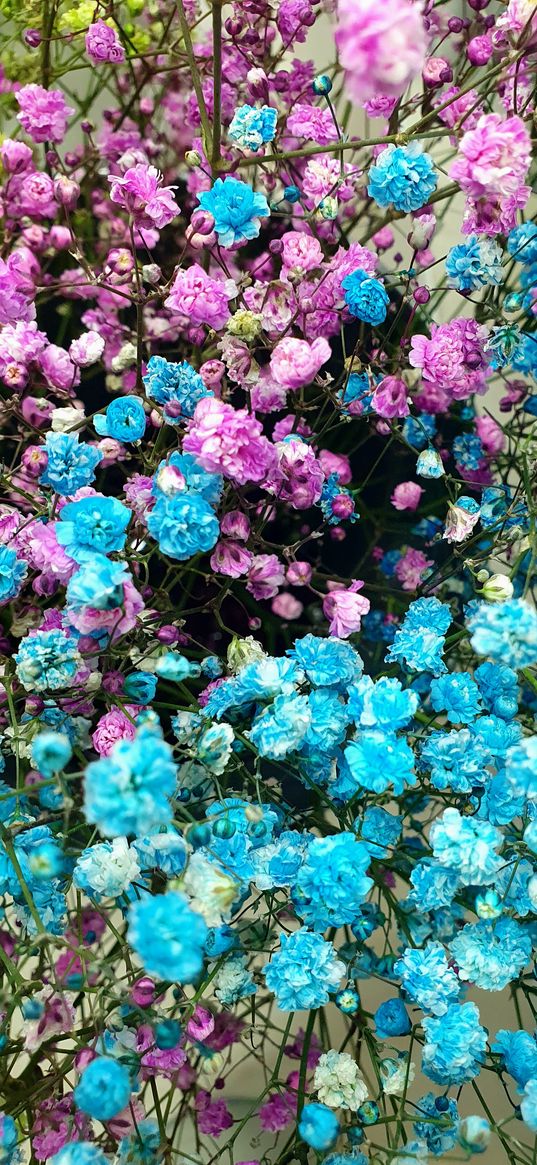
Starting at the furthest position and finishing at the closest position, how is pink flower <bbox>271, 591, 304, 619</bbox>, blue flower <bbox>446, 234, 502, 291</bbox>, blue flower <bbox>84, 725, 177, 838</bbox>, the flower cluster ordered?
pink flower <bbox>271, 591, 304, 619</bbox>, blue flower <bbox>446, 234, 502, 291</bbox>, the flower cluster, blue flower <bbox>84, 725, 177, 838</bbox>

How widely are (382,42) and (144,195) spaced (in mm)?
201

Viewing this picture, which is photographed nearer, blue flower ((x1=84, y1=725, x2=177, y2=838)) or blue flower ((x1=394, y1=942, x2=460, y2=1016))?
blue flower ((x1=84, y1=725, x2=177, y2=838))

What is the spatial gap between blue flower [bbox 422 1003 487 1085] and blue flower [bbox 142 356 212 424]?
306mm

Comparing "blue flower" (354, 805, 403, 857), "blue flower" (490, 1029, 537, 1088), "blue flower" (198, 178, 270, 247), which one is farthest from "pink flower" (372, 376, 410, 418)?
"blue flower" (490, 1029, 537, 1088)

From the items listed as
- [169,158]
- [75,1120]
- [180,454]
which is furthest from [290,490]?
[169,158]

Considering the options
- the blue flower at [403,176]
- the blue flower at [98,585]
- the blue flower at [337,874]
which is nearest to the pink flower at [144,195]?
the blue flower at [403,176]

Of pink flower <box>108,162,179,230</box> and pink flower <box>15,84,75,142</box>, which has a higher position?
pink flower <box>15,84,75,142</box>

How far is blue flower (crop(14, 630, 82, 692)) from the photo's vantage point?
45 centimetres

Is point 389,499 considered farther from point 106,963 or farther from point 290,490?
point 106,963

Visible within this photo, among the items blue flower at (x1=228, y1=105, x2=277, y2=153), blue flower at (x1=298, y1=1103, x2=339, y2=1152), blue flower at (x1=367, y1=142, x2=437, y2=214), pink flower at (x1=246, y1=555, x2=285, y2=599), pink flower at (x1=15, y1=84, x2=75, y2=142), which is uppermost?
pink flower at (x1=15, y1=84, x2=75, y2=142)

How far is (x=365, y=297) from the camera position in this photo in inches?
20.2

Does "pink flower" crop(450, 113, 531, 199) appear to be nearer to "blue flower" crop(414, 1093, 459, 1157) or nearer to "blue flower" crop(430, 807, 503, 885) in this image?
"blue flower" crop(430, 807, 503, 885)

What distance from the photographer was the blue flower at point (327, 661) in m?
0.47

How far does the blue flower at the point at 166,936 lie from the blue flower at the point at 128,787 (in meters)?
0.03
